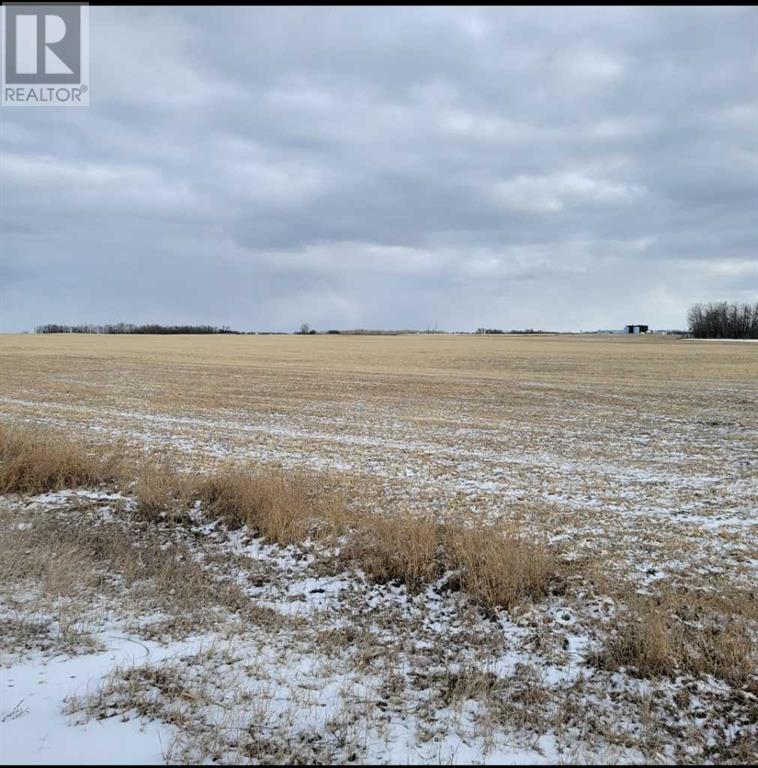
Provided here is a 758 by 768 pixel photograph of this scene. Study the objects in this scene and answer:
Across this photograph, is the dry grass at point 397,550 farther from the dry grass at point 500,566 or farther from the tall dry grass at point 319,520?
the dry grass at point 500,566

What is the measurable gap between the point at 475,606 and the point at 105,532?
5.73 m

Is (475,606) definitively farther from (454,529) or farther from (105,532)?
(105,532)

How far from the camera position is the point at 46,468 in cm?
1059

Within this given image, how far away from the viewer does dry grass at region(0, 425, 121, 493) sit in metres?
10.2

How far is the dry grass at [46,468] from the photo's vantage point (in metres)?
10.2

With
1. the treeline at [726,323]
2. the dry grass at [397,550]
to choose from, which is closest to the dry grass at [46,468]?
the dry grass at [397,550]

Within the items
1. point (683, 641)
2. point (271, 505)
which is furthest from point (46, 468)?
point (683, 641)

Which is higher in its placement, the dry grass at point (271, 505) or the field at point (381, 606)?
the dry grass at point (271, 505)

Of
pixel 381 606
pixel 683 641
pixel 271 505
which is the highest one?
Result: pixel 271 505

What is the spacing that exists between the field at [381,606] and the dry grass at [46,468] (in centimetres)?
6

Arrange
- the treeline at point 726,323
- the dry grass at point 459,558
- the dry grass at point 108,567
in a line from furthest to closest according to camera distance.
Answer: the treeline at point 726,323 < the dry grass at point 459,558 < the dry grass at point 108,567

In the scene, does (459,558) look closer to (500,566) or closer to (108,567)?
(500,566)

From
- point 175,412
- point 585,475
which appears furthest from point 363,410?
point 585,475

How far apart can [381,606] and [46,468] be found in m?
8.15
